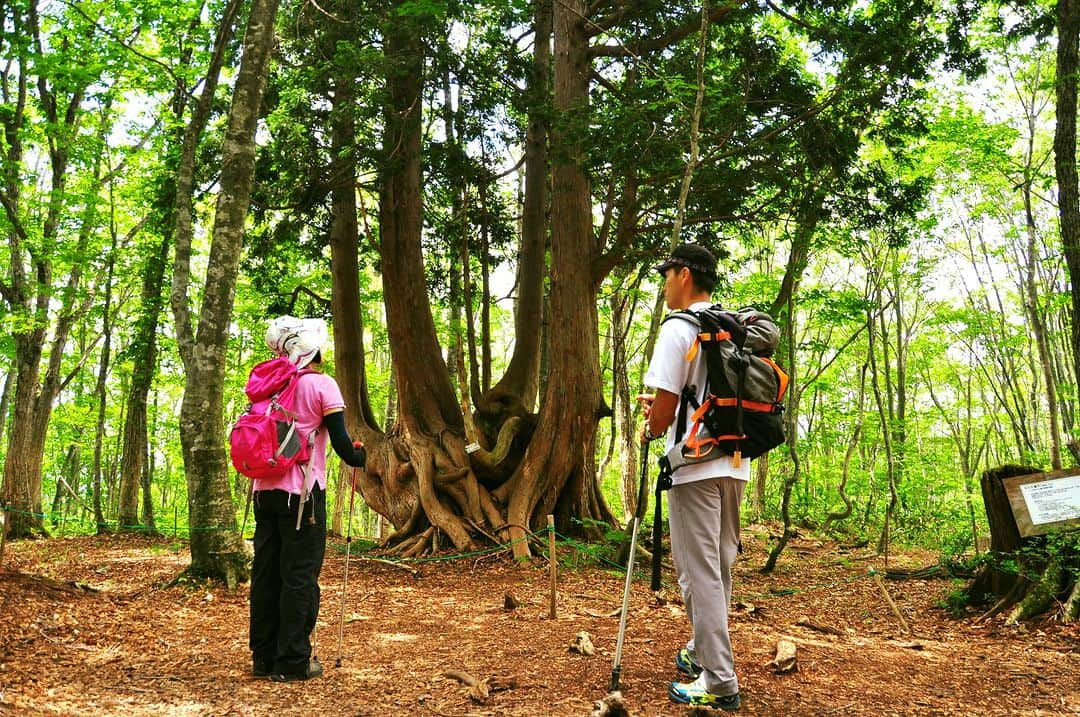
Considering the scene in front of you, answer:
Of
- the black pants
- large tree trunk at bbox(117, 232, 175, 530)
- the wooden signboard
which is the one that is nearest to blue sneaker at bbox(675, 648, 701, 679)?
the black pants

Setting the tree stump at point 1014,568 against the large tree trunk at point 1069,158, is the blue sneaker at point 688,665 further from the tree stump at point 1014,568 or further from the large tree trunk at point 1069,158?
the large tree trunk at point 1069,158

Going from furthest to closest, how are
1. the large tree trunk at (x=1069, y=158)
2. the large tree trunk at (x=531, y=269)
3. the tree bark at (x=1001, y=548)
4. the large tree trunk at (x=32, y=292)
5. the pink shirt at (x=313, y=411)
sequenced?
the large tree trunk at (x=32, y=292), the large tree trunk at (x=531, y=269), the large tree trunk at (x=1069, y=158), the tree bark at (x=1001, y=548), the pink shirt at (x=313, y=411)

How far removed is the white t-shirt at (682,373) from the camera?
3309mm

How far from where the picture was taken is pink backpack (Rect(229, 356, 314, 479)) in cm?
381

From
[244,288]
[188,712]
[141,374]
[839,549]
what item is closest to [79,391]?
[244,288]

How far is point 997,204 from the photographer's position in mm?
18094

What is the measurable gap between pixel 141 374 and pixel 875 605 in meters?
11.4

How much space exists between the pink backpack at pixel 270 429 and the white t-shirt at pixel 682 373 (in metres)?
1.89

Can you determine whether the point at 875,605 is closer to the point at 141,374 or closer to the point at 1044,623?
the point at 1044,623

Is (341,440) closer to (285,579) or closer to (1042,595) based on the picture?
(285,579)

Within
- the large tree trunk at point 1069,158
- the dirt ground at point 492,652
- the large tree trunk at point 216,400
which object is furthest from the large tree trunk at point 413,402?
the large tree trunk at point 1069,158

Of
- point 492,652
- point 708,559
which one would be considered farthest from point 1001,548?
point 492,652

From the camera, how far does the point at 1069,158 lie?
7.29 metres

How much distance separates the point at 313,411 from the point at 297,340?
1.30 ft
